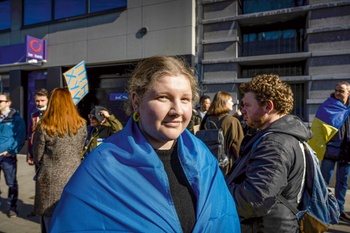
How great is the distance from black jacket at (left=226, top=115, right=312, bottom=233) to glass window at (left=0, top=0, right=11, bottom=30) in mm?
12029

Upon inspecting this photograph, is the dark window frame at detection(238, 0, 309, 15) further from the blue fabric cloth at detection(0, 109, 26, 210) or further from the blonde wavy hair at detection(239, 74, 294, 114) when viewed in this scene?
the blue fabric cloth at detection(0, 109, 26, 210)

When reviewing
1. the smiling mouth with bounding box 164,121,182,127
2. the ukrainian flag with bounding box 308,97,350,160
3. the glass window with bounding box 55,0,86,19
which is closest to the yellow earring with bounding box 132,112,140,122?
the smiling mouth with bounding box 164,121,182,127

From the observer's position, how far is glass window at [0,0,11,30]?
10742 millimetres

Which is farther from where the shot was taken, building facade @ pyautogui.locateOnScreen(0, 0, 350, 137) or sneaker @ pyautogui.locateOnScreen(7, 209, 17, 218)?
building facade @ pyautogui.locateOnScreen(0, 0, 350, 137)

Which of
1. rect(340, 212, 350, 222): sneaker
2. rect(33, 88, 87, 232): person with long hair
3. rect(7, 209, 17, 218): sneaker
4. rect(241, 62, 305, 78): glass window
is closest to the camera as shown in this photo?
rect(33, 88, 87, 232): person with long hair

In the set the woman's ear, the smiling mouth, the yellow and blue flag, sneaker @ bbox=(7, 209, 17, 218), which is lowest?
sneaker @ bbox=(7, 209, 17, 218)

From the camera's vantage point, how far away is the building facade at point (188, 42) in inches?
256

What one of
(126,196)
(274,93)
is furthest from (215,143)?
(126,196)

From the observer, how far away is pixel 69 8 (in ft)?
31.2

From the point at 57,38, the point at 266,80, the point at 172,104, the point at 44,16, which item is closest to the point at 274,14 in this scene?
the point at 266,80

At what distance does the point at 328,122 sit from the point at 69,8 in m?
9.06

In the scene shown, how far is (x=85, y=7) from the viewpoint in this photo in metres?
9.19

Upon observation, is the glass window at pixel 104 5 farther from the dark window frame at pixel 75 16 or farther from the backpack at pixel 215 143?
the backpack at pixel 215 143

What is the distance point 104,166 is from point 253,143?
1111mm
